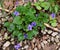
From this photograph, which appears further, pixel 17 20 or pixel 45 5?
pixel 45 5

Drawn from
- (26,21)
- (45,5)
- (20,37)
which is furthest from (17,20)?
(45,5)

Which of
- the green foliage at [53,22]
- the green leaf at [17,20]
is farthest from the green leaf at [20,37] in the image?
the green foliage at [53,22]

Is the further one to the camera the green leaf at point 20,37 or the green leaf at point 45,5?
the green leaf at point 45,5

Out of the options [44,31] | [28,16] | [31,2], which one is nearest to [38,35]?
[44,31]

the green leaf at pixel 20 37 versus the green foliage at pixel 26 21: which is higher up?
the green foliage at pixel 26 21

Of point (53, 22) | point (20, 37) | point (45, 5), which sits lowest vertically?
point (20, 37)

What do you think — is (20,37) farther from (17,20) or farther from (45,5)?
(45,5)

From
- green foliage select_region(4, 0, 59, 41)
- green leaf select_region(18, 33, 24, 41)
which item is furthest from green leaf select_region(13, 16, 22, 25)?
green leaf select_region(18, 33, 24, 41)

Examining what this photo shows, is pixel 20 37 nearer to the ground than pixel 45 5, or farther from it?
nearer to the ground

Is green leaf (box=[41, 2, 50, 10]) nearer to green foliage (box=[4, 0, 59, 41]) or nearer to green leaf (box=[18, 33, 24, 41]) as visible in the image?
green foliage (box=[4, 0, 59, 41])

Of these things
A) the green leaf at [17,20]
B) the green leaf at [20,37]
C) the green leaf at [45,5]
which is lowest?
the green leaf at [20,37]

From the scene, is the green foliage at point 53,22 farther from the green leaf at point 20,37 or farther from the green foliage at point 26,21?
the green leaf at point 20,37
